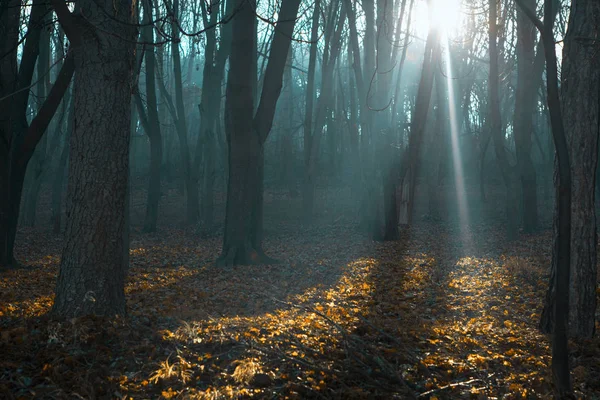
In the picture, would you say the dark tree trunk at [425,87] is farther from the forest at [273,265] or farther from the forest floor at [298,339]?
the forest floor at [298,339]

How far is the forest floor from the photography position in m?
3.59

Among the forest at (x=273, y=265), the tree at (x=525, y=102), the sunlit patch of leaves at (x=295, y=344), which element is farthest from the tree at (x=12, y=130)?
the tree at (x=525, y=102)

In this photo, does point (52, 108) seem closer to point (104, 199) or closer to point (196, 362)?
point (104, 199)

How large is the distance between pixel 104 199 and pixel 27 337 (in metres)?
1.52

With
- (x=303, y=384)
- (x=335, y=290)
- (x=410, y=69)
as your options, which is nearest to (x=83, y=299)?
(x=303, y=384)

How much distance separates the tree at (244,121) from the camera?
11.1m

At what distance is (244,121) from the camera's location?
11.1 m

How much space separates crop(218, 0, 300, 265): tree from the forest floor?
1.09 meters

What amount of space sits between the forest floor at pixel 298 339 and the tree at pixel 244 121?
3.57 ft

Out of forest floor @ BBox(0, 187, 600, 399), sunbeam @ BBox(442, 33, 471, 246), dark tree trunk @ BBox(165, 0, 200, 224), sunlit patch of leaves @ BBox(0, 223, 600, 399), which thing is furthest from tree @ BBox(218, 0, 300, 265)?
dark tree trunk @ BBox(165, 0, 200, 224)

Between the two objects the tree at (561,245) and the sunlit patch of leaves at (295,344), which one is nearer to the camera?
the tree at (561,245)

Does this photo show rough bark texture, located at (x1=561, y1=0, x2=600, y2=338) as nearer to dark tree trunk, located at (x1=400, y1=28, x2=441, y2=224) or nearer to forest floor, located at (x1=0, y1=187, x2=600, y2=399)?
A: forest floor, located at (x1=0, y1=187, x2=600, y2=399)

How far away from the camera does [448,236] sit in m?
17.4

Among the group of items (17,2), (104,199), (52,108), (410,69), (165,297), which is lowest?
(165,297)
